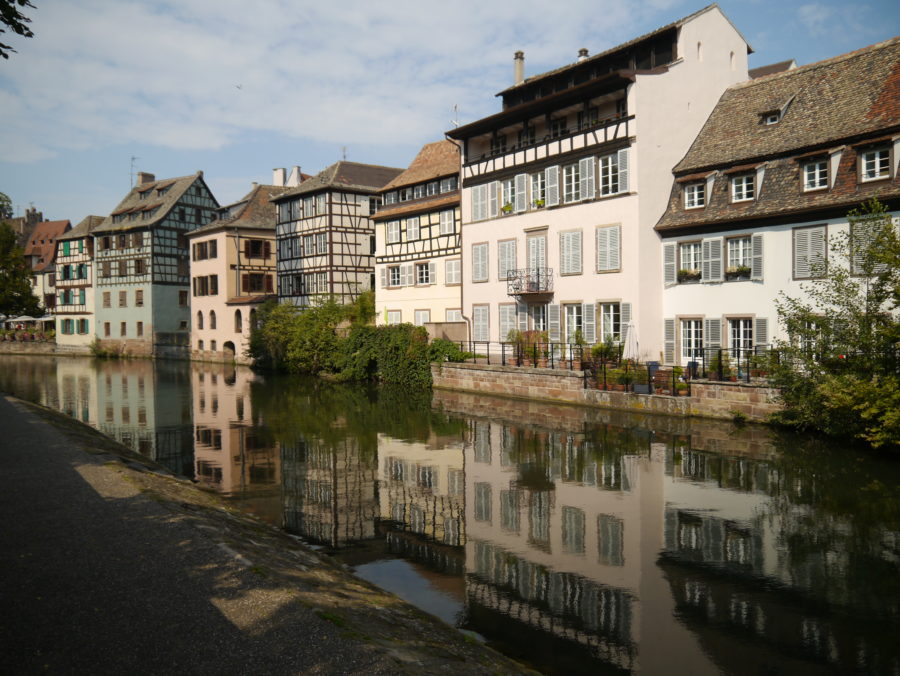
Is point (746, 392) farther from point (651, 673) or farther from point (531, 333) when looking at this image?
point (651, 673)

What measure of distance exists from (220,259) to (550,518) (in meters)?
43.8

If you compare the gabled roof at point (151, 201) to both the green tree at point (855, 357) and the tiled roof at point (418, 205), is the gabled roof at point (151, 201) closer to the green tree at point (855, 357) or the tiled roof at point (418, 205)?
the tiled roof at point (418, 205)

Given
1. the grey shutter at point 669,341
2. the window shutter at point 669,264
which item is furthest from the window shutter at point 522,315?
the window shutter at point 669,264

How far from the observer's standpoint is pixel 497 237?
3231 centimetres

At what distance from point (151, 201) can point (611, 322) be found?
151 ft

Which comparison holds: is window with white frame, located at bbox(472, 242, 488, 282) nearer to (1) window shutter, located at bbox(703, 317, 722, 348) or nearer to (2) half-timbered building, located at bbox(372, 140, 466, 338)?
(2) half-timbered building, located at bbox(372, 140, 466, 338)

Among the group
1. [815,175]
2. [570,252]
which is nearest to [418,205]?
[570,252]

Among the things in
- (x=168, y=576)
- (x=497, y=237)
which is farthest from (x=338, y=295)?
(x=168, y=576)

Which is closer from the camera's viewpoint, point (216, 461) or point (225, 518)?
point (225, 518)

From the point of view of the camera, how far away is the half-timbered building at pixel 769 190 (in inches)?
846

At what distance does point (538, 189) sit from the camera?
30.2 m

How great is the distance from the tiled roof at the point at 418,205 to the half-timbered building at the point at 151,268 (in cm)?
2400

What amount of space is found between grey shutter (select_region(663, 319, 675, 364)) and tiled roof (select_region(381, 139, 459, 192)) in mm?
14353

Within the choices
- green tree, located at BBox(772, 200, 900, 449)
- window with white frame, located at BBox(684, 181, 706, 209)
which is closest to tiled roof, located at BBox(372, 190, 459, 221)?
window with white frame, located at BBox(684, 181, 706, 209)
